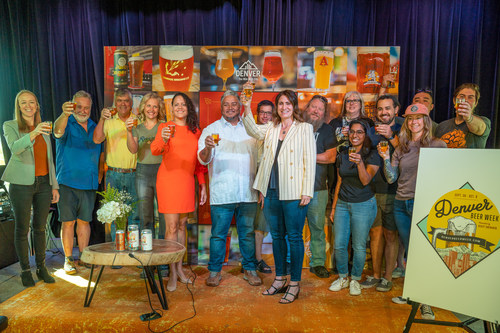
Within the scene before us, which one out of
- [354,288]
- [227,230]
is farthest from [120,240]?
[354,288]

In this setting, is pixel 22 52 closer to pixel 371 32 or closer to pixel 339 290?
pixel 371 32

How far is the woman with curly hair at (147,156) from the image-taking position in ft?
12.0

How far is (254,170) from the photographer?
11.5 ft

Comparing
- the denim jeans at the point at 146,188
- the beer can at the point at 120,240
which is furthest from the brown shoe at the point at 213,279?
the beer can at the point at 120,240

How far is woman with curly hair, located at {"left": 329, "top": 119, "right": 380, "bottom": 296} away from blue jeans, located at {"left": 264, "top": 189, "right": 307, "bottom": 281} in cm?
55

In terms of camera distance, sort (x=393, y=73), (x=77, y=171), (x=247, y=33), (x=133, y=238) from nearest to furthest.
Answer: (x=133, y=238)
(x=77, y=171)
(x=393, y=73)
(x=247, y=33)

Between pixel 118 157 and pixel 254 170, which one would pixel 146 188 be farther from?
pixel 254 170

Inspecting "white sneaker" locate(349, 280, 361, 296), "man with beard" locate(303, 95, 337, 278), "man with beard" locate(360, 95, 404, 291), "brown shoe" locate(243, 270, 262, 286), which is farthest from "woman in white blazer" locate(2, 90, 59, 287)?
"man with beard" locate(360, 95, 404, 291)

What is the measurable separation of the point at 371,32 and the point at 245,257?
3.30 meters

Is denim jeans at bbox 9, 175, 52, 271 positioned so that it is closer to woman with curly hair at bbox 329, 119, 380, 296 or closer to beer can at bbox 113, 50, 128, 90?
beer can at bbox 113, 50, 128, 90

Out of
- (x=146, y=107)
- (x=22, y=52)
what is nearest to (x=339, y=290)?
(x=146, y=107)

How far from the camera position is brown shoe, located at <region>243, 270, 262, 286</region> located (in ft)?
11.4

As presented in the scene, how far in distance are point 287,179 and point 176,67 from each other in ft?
6.58

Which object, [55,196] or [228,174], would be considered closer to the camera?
[228,174]
